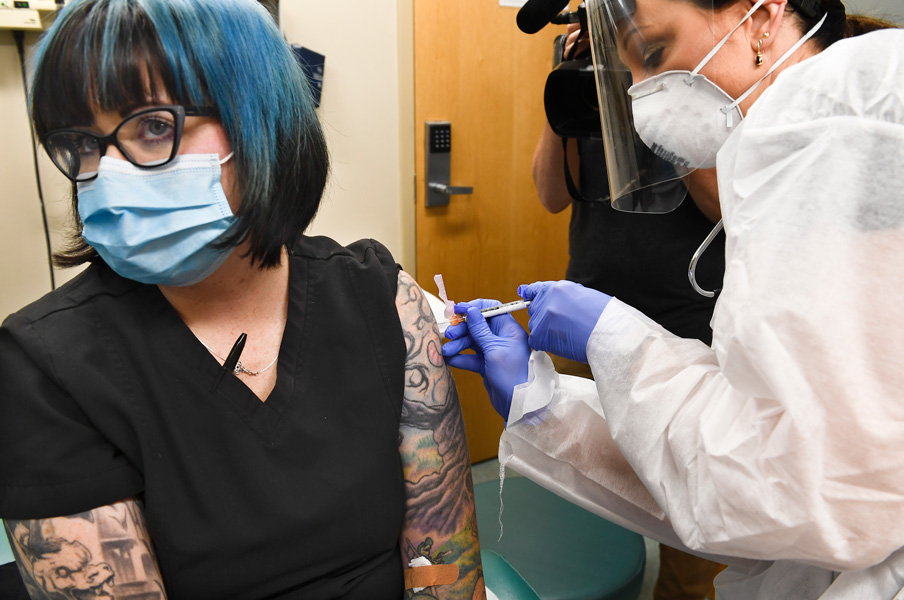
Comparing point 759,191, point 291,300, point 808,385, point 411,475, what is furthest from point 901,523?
point 291,300

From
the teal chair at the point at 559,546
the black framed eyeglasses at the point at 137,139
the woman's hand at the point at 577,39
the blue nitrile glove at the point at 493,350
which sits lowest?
the teal chair at the point at 559,546

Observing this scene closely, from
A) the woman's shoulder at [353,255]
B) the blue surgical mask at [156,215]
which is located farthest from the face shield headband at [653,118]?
the blue surgical mask at [156,215]

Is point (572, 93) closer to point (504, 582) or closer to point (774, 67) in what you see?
point (774, 67)

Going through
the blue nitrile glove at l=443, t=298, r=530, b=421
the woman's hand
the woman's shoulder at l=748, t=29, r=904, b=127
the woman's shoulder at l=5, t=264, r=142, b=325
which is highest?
the woman's hand

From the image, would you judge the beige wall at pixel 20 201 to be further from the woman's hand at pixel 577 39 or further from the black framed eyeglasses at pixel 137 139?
the woman's hand at pixel 577 39

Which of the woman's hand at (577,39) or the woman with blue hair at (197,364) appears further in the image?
the woman's hand at (577,39)

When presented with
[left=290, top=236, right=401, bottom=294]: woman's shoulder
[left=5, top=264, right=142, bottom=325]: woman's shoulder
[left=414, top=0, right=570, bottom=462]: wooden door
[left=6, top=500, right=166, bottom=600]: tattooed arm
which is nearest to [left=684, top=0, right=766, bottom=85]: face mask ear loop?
[left=290, top=236, right=401, bottom=294]: woman's shoulder

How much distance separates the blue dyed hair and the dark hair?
1.99 ft

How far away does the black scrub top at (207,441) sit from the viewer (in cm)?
78

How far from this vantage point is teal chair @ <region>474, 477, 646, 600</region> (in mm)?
1456

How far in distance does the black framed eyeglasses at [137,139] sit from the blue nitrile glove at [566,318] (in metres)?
0.59

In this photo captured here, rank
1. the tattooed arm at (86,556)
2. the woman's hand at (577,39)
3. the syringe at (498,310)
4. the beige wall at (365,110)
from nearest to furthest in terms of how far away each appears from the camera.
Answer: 1. the tattooed arm at (86,556)
2. the syringe at (498,310)
3. the woman's hand at (577,39)
4. the beige wall at (365,110)

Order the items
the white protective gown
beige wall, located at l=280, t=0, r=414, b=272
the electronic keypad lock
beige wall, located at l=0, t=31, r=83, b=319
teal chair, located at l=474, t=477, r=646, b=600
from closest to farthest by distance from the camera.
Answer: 1. the white protective gown
2. teal chair, located at l=474, t=477, r=646, b=600
3. beige wall, located at l=0, t=31, r=83, b=319
4. beige wall, located at l=280, t=0, r=414, b=272
5. the electronic keypad lock

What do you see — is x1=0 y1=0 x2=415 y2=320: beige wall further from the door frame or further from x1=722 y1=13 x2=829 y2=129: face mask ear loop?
x1=722 y1=13 x2=829 y2=129: face mask ear loop
